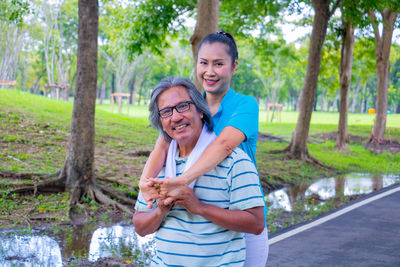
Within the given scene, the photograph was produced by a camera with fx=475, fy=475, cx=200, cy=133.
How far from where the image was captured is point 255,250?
264 centimetres

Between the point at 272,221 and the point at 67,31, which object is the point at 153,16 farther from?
the point at 67,31

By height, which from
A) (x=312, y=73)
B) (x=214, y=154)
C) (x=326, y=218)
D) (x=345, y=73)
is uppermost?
(x=345, y=73)

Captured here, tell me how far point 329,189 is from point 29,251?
26.7 ft

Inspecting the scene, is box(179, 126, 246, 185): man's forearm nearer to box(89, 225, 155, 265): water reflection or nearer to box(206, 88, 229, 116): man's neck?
box(206, 88, 229, 116): man's neck

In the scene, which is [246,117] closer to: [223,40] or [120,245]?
[223,40]

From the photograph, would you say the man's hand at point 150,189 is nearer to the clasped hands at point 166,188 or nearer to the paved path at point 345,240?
the clasped hands at point 166,188

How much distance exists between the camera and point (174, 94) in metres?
2.42

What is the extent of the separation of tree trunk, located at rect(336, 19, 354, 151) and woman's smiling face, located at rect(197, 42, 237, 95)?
1718 centimetres

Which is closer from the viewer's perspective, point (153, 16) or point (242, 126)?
point (242, 126)

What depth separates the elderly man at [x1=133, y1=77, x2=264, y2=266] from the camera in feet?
7.54

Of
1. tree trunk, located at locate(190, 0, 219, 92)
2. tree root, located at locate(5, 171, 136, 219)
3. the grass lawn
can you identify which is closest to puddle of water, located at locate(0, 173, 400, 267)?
the grass lawn

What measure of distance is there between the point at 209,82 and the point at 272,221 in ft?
19.5

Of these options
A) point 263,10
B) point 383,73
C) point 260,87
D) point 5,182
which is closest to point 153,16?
point 263,10

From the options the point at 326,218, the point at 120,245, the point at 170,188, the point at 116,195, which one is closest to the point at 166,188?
the point at 170,188
